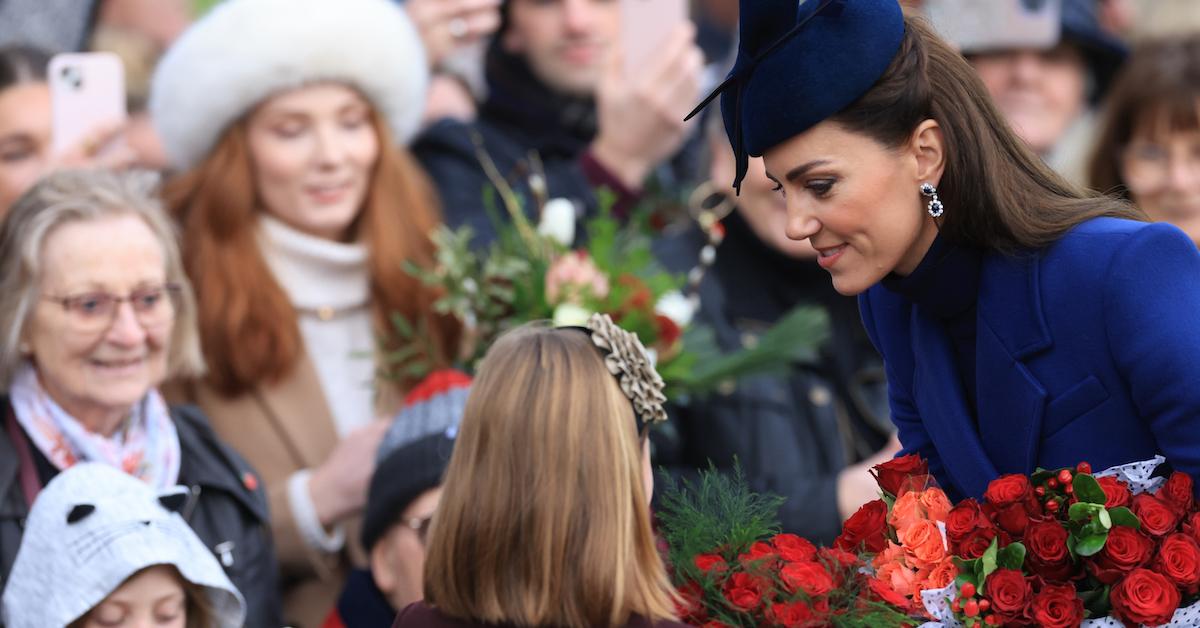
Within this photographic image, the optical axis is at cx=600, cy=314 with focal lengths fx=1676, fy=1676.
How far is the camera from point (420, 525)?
4309 mm

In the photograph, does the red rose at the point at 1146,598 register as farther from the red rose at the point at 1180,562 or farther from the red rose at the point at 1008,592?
the red rose at the point at 1008,592

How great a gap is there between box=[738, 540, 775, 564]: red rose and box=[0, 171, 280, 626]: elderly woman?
1752mm

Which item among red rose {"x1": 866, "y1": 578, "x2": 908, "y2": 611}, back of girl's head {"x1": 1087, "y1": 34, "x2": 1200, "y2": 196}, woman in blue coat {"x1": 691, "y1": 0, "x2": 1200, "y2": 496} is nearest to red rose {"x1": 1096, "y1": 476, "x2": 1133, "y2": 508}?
woman in blue coat {"x1": 691, "y1": 0, "x2": 1200, "y2": 496}

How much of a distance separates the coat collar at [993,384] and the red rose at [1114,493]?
0.62 feet

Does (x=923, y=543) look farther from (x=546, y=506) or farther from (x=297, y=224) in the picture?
(x=297, y=224)

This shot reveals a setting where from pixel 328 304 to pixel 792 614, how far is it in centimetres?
260

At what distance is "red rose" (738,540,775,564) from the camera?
116 inches

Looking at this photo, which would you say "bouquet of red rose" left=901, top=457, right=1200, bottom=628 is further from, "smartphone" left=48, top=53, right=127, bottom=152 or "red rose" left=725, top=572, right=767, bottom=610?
"smartphone" left=48, top=53, right=127, bottom=152

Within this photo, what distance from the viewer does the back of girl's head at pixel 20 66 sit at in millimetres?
5023

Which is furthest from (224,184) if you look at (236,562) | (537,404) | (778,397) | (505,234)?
(537,404)

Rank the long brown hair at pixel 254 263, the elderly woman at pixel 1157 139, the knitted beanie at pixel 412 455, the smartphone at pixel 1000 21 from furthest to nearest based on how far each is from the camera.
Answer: the smartphone at pixel 1000 21 < the elderly woman at pixel 1157 139 < the long brown hair at pixel 254 263 < the knitted beanie at pixel 412 455

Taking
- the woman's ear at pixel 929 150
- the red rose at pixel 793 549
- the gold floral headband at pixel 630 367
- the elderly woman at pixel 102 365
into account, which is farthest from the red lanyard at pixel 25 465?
the woman's ear at pixel 929 150

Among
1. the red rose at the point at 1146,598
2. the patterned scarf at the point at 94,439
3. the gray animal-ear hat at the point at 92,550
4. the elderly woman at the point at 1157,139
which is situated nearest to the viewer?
the red rose at the point at 1146,598

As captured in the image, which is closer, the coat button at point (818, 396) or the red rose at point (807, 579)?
the red rose at point (807, 579)
